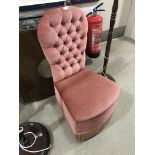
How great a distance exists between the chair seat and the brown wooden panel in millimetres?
275

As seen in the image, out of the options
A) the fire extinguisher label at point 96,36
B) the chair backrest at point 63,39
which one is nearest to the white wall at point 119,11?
the fire extinguisher label at point 96,36

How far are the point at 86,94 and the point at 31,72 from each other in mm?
550

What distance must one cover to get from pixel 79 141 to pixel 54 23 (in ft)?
3.14

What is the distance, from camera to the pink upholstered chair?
47.4 inches

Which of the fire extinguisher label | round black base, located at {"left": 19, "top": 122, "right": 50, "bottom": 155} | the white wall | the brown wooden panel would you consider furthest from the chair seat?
the white wall

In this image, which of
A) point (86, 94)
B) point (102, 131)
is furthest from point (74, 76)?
point (102, 131)

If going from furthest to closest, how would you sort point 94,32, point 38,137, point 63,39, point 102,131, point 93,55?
point 93,55, point 94,32, point 102,131, point 38,137, point 63,39

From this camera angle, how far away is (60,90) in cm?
139

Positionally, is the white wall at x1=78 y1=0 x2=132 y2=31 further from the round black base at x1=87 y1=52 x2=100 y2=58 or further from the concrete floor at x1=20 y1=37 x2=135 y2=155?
the concrete floor at x1=20 y1=37 x2=135 y2=155

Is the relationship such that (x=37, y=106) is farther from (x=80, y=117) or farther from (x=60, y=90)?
(x=80, y=117)

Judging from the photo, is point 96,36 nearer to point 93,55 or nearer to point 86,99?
point 93,55

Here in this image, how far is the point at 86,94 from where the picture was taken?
1332 millimetres

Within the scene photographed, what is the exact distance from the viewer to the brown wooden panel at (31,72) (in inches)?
53.6
